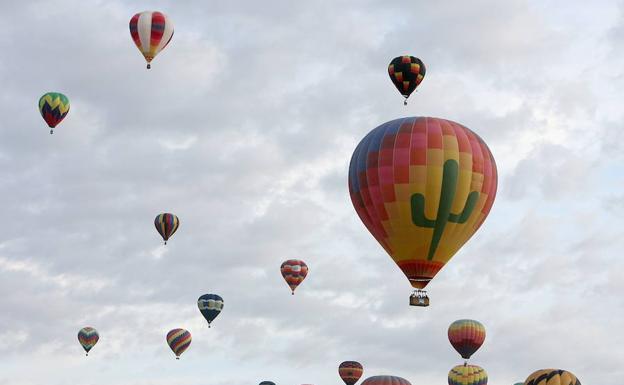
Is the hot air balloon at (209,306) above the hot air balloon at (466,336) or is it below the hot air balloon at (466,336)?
above

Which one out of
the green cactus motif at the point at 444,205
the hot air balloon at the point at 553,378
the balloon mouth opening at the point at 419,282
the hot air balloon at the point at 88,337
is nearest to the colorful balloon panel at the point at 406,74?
the green cactus motif at the point at 444,205

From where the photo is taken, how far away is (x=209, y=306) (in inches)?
3984

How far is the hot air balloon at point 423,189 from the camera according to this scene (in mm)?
64250

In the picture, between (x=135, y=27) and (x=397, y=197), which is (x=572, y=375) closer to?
(x=397, y=197)

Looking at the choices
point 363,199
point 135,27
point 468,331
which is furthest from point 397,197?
point 468,331

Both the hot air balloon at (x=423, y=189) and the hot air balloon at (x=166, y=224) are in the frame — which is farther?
the hot air balloon at (x=166, y=224)

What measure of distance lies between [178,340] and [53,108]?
24162mm

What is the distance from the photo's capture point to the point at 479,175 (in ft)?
212

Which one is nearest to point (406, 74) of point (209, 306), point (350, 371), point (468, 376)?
point (468, 376)

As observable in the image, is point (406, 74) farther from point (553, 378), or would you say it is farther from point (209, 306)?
point (209, 306)

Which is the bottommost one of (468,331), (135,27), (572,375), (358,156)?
(572,375)

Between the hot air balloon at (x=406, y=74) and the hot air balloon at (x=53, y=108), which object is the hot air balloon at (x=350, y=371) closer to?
the hot air balloon at (x=53, y=108)

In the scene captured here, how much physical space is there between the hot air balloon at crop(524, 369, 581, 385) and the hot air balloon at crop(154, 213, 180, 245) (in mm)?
36688

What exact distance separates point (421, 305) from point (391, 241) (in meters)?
3.55
